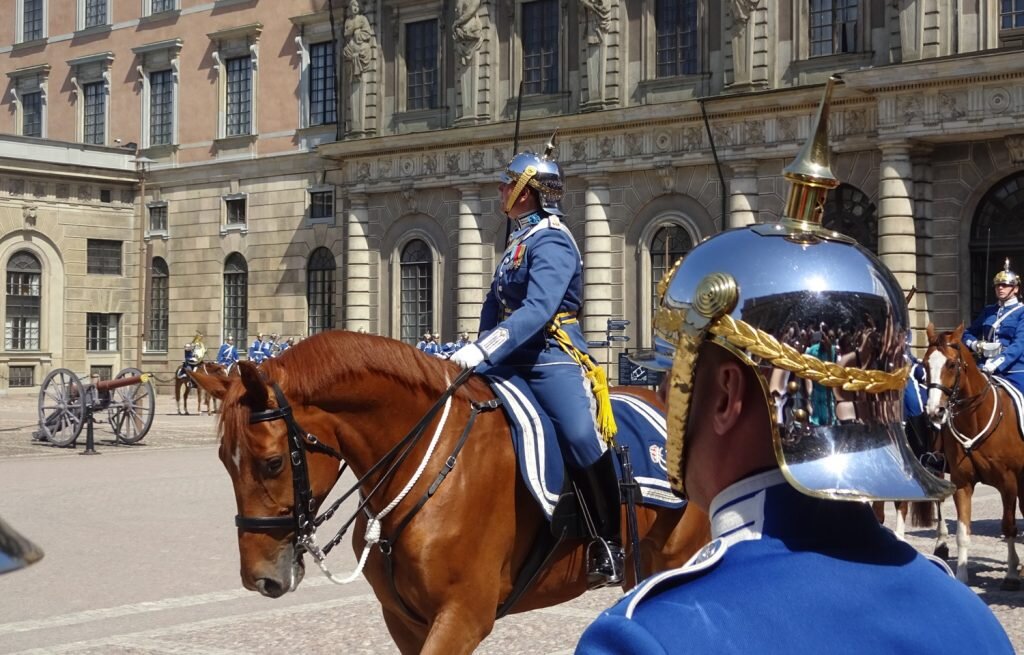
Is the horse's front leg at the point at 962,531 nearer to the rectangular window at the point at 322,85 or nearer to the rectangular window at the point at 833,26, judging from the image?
the rectangular window at the point at 833,26

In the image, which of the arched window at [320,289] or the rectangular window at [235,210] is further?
the rectangular window at [235,210]

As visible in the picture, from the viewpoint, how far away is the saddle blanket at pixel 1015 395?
11500 millimetres

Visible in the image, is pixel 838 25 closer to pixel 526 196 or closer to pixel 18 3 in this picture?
pixel 526 196

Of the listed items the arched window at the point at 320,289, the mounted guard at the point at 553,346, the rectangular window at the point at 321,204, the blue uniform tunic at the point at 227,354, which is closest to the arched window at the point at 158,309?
the blue uniform tunic at the point at 227,354

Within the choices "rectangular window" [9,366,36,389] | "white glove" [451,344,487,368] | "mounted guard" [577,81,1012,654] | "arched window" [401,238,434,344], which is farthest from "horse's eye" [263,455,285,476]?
"rectangular window" [9,366,36,389]

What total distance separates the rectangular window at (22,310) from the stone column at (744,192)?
23.8m

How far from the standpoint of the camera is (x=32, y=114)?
50.5 meters

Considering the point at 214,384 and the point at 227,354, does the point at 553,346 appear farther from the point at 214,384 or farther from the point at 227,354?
the point at 227,354

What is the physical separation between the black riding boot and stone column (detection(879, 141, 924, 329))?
2383 centimetres

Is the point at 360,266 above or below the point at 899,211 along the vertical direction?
Result: below

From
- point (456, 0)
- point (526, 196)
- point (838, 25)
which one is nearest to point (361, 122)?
point (456, 0)

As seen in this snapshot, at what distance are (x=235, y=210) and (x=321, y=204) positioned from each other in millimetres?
3884

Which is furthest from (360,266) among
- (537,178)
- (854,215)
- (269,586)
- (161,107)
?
(269,586)

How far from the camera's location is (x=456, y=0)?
125ft
